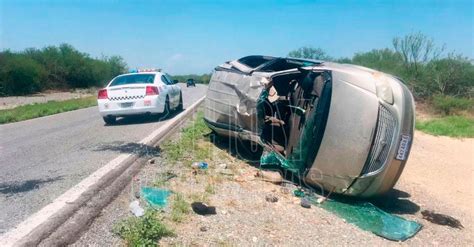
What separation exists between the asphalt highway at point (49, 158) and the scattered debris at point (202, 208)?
1.60 m

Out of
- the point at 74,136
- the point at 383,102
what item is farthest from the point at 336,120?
the point at 74,136

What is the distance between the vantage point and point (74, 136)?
9.80 metres

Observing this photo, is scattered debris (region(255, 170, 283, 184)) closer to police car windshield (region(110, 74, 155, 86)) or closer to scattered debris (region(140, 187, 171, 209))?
scattered debris (region(140, 187, 171, 209))

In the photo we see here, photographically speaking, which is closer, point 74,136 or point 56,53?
point 74,136

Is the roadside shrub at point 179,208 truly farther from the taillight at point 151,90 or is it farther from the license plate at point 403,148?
the taillight at point 151,90

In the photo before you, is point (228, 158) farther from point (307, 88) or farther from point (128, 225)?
point (128, 225)

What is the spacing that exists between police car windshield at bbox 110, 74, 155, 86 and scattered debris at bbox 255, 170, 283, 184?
717 centimetres

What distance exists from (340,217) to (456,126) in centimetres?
1506

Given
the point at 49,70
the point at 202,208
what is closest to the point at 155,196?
the point at 202,208

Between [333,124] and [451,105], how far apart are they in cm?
1987

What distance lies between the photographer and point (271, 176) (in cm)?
612

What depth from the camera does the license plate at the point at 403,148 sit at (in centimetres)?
503

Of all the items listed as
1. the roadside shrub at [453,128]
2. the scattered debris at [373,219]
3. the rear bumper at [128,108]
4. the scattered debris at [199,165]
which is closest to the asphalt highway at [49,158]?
the rear bumper at [128,108]

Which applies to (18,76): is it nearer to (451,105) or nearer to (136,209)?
(451,105)
